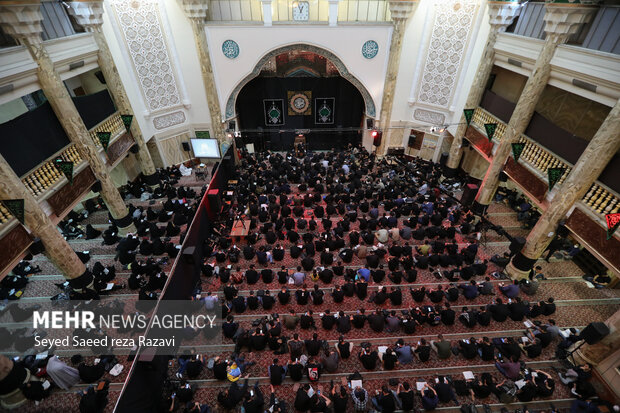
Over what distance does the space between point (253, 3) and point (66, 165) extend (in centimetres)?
938

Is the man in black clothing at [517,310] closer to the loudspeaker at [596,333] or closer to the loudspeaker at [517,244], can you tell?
the loudspeaker at [596,333]

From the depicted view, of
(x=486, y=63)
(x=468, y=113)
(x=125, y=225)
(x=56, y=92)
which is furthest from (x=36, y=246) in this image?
(x=486, y=63)

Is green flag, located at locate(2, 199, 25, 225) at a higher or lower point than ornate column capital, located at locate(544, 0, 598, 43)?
lower

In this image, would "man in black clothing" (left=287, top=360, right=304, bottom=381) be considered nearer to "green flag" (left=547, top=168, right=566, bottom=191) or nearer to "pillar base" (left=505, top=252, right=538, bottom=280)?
"pillar base" (left=505, top=252, right=538, bottom=280)

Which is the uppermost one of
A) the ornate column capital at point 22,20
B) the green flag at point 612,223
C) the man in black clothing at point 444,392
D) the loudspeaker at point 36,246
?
the ornate column capital at point 22,20

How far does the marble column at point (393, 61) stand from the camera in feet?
40.4

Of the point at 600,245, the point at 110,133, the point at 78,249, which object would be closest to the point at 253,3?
the point at 110,133

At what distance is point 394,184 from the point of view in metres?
13.0

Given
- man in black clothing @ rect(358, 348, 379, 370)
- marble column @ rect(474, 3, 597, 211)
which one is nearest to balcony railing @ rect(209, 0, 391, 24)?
marble column @ rect(474, 3, 597, 211)

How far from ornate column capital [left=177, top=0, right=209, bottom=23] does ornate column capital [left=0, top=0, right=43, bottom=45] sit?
5.62 m

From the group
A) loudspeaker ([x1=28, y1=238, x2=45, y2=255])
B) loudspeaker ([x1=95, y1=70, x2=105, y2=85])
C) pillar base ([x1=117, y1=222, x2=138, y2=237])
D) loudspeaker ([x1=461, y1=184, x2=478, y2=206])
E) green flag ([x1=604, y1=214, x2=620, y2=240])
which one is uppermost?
loudspeaker ([x1=95, y1=70, x2=105, y2=85])

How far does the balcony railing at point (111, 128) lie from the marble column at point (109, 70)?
0.43 metres

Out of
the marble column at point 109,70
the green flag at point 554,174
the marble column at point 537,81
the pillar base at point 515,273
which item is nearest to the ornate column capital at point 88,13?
the marble column at point 109,70

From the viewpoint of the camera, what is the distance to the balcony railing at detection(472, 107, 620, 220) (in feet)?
23.1
